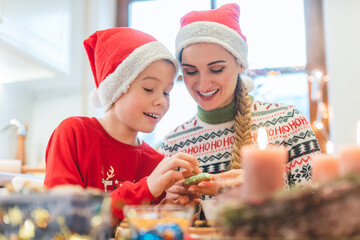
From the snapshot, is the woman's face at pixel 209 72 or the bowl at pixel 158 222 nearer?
the bowl at pixel 158 222

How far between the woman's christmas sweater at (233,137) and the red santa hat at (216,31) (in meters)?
0.21

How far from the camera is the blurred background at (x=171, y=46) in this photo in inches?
111

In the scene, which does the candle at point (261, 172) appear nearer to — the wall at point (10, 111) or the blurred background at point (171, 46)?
the blurred background at point (171, 46)

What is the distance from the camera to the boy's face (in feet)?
3.93

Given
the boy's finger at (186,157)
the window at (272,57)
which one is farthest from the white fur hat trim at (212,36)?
the window at (272,57)

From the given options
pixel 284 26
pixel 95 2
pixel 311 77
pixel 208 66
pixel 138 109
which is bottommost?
pixel 138 109

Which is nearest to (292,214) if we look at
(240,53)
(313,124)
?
(240,53)

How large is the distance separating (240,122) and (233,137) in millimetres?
76

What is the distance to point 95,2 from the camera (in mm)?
3352

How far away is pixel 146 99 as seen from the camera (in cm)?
120

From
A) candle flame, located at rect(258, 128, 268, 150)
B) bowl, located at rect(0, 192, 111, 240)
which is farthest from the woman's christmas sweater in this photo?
bowl, located at rect(0, 192, 111, 240)

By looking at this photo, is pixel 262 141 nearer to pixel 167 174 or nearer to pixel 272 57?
pixel 167 174

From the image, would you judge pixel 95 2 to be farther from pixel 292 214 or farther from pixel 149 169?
pixel 292 214

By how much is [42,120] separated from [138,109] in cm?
236
